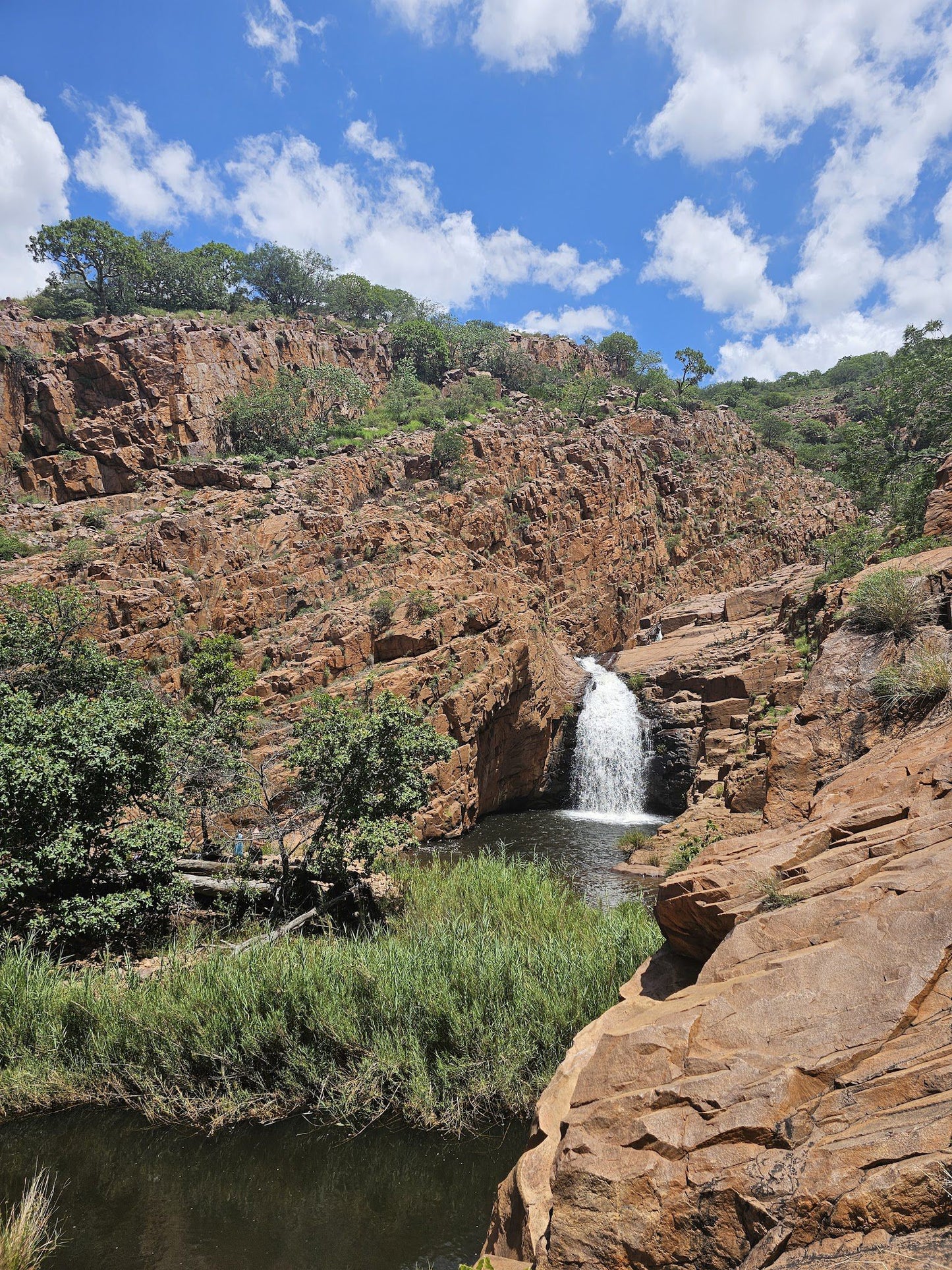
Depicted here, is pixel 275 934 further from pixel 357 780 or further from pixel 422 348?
pixel 422 348

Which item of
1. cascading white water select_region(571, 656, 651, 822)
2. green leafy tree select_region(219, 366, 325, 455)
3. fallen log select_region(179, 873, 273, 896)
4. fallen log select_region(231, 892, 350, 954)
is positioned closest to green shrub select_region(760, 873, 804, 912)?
fallen log select_region(231, 892, 350, 954)

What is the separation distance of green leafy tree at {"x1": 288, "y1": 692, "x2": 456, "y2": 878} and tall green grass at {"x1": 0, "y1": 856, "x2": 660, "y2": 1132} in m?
4.49

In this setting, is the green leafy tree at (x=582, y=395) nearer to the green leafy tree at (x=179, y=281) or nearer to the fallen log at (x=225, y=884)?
the green leafy tree at (x=179, y=281)

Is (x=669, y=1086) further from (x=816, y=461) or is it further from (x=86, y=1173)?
(x=816, y=461)

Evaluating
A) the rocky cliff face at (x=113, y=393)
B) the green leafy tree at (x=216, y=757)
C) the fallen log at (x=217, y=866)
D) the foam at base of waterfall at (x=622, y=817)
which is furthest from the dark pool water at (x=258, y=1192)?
the rocky cliff face at (x=113, y=393)

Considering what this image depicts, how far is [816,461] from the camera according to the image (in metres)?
62.9

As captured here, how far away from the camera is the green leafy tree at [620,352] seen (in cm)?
7562

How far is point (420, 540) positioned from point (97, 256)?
1681 inches

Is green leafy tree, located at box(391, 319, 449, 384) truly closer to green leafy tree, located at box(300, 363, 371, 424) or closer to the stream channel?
green leafy tree, located at box(300, 363, 371, 424)

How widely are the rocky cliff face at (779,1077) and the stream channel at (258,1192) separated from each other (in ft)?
9.69

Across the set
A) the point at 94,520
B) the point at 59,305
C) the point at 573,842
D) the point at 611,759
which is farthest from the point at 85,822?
the point at 59,305

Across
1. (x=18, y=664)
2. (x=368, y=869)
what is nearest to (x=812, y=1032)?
(x=368, y=869)

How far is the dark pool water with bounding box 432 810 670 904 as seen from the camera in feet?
57.7

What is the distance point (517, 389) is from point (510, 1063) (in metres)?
63.4
